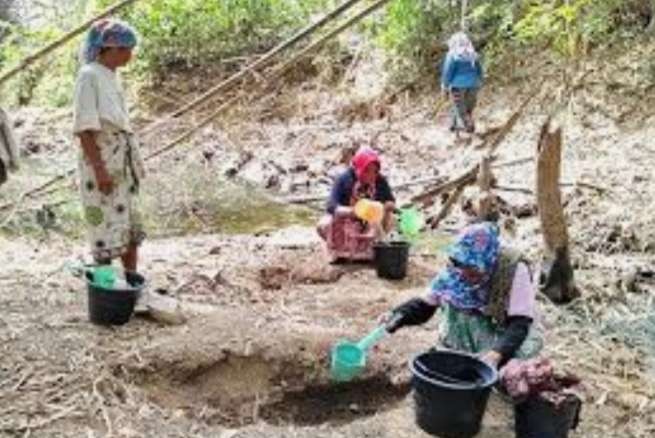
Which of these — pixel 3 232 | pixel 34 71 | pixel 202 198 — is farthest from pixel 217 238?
pixel 34 71

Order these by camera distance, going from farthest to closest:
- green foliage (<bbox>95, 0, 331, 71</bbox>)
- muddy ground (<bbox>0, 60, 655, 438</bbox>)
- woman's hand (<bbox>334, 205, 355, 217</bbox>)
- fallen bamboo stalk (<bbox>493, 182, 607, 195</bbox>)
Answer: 1. green foliage (<bbox>95, 0, 331, 71</bbox>)
2. fallen bamboo stalk (<bbox>493, 182, 607, 195</bbox>)
3. woman's hand (<bbox>334, 205, 355, 217</bbox>)
4. muddy ground (<bbox>0, 60, 655, 438</bbox>)

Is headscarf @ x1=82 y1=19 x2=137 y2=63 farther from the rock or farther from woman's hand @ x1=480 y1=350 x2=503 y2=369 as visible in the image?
woman's hand @ x1=480 y1=350 x2=503 y2=369

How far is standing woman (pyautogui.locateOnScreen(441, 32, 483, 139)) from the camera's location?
1102 cm

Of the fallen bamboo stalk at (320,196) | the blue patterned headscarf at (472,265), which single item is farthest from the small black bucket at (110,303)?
the fallen bamboo stalk at (320,196)

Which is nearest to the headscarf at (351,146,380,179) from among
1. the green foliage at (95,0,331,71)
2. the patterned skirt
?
the patterned skirt

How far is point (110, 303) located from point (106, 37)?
1.27 m

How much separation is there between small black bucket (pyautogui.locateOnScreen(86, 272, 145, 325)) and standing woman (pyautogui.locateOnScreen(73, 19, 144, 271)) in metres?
0.28

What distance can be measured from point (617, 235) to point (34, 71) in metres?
12.3

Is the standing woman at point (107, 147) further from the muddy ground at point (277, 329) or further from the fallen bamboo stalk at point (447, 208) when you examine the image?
the fallen bamboo stalk at point (447, 208)

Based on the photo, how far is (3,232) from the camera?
779cm

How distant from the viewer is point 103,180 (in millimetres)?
4961

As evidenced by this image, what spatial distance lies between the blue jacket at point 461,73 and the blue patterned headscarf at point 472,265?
7.24 m

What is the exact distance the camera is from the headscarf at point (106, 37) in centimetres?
485

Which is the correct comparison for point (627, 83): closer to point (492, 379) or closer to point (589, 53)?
point (589, 53)
